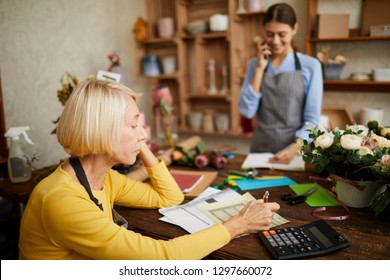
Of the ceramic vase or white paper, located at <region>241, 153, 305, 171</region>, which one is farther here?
the ceramic vase

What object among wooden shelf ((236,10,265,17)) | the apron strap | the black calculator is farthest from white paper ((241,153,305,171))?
wooden shelf ((236,10,265,17))

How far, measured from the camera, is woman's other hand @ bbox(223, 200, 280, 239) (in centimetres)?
120

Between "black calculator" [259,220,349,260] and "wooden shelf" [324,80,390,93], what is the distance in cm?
228

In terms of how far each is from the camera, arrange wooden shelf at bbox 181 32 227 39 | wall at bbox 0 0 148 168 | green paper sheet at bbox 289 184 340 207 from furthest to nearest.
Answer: wooden shelf at bbox 181 32 227 39 → wall at bbox 0 0 148 168 → green paper sheet at bbox 289 184 340 207

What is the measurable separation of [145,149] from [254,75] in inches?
44.9

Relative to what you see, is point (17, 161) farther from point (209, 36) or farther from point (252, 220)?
point (209, 36)

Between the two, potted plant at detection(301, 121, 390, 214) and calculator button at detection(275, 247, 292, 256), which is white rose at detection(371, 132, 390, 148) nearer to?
potted plant at detection(301, 121, 390, 214)

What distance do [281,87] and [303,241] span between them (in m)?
1.42

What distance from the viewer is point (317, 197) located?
154 centimetres

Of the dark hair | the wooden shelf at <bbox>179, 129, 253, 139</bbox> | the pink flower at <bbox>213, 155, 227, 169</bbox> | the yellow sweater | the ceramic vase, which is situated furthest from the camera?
the ceramic vase

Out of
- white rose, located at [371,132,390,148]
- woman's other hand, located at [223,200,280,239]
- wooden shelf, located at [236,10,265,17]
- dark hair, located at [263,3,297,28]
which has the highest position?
wooden shelf, located at [236,10,265,17]

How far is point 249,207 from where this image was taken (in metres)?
1.26
